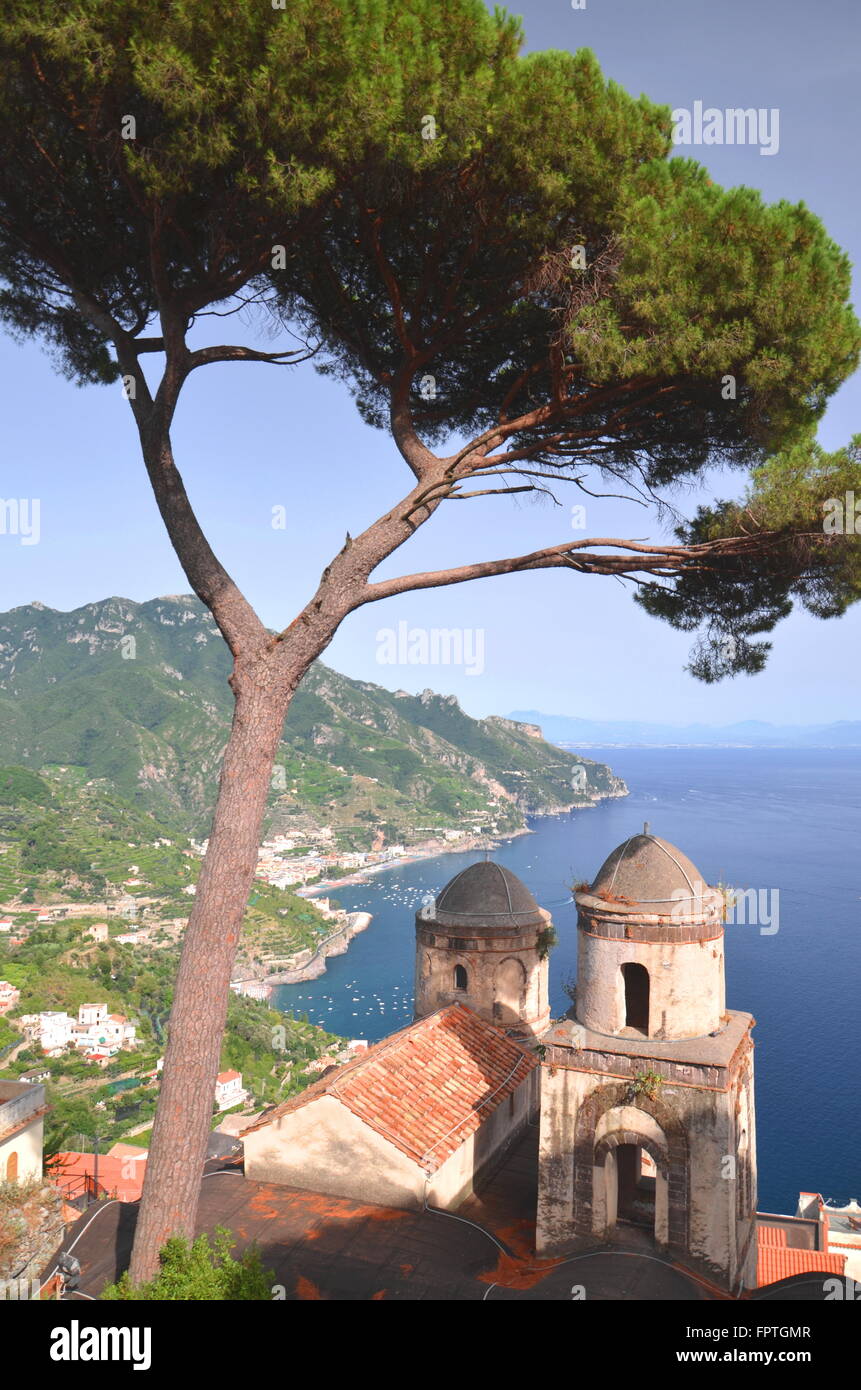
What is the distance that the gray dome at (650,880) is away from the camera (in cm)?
1070

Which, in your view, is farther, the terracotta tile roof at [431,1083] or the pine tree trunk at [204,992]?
the terracotta tile roof at [431,1083]

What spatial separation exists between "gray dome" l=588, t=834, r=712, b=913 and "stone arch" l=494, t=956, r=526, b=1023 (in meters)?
5.41

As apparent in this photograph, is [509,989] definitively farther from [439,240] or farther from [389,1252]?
[439,240]

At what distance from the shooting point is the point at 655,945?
1066 cm

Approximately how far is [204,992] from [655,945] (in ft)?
17.9

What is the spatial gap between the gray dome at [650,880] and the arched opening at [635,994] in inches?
A: 44.2

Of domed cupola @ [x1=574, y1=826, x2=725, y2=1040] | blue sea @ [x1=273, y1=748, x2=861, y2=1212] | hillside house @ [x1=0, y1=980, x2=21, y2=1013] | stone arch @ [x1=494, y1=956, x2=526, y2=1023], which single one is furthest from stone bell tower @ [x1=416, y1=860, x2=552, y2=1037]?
hillside house @ [x1=0, y1=980, x2=21, y2=1013]

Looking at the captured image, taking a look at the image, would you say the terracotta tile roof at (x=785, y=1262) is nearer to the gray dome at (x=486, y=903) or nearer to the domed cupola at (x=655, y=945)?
the gray dome at (x=486, y=903)

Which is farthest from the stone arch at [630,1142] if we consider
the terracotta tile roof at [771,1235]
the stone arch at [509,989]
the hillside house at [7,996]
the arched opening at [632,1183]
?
the hillside house at [7,996]

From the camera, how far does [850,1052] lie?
5259cm

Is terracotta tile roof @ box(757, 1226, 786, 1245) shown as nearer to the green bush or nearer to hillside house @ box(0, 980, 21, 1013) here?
the green bush

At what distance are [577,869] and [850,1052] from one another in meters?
60.1

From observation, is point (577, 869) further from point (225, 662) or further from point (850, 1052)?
point (225, 662)
